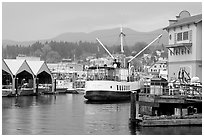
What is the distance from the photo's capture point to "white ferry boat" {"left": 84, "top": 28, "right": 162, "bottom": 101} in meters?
54.1

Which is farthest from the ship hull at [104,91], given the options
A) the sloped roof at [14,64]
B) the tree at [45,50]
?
the tree at [45,50]

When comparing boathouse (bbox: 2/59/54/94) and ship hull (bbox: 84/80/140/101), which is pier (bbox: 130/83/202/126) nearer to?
ship hull (bbox: 84/80/140/101)

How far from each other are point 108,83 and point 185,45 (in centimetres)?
1126

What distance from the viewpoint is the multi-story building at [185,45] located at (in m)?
46.2

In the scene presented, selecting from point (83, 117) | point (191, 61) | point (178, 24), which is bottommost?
point (83, 117)

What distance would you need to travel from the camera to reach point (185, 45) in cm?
4716

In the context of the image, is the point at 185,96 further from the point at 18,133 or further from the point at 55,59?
the point at 55,59

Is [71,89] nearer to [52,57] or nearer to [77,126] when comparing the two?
[77,126]

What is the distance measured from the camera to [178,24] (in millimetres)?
48562

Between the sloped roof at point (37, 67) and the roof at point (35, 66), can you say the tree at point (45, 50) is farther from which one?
the roof at point (35, 66)

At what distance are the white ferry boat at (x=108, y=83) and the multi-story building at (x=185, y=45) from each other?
7.09 metres

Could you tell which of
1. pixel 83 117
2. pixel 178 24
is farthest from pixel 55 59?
pixel 83 117

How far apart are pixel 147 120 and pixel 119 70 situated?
1298 inches

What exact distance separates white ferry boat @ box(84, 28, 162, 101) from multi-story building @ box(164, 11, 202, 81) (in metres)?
7.09
